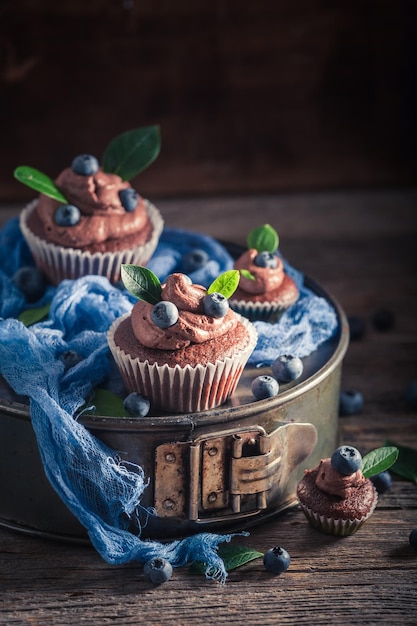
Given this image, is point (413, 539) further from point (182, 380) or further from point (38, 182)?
point (38, 182)

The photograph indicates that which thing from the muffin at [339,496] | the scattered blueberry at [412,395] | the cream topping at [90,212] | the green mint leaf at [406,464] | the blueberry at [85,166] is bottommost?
the scattered blueberry at [412,395]

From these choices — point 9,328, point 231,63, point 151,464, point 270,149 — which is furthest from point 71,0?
point 151,464

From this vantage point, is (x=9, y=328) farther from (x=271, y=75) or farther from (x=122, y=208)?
(x=271, y=75)

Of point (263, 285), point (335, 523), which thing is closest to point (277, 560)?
point (335, 523)

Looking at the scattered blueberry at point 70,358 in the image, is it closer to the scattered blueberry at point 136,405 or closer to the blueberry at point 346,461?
the scattered blueberry at point 136,405

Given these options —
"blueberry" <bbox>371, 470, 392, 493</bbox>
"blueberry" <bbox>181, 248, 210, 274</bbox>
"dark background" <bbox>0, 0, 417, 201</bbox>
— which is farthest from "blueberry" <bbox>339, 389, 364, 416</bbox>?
"dark background" <bbox>0, 0, 417, 201</bbox>

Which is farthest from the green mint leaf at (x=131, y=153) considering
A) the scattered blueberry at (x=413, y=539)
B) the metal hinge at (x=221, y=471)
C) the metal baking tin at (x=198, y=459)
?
the scattered blueberry at (x=413, y=539)
